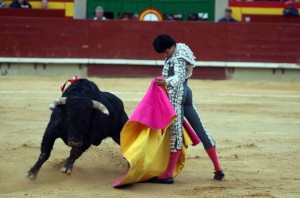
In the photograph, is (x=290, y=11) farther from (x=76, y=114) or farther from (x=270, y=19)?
(x=76, y=114)

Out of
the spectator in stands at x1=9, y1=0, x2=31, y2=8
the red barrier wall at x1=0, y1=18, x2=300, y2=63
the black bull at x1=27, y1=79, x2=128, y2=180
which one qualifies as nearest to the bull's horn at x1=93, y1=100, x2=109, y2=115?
the black bull at x1=27, y1=79, x2=128, y2=180

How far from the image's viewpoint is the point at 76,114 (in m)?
5.64

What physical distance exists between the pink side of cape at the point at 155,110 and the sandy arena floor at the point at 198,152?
44 centimetres

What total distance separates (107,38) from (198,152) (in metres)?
7.08

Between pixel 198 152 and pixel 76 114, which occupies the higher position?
pixel 76 114

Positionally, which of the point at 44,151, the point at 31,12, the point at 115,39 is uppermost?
the point at 31,12

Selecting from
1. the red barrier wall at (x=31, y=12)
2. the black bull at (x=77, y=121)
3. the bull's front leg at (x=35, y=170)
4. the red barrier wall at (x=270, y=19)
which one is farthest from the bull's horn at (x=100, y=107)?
the red barrier wall at (x=270, y=19)

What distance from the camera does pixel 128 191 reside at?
18.2 ft

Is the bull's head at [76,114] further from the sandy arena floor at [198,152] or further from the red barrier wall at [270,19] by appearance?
the red barrier wall at [270,19]

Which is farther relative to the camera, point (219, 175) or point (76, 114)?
point (219, 175)

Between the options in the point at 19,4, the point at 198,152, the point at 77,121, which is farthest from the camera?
the point at 19,4

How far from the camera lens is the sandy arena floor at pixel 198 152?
5.65m

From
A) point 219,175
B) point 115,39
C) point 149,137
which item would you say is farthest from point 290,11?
point 149,137

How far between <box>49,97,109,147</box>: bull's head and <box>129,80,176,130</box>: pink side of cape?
0.92 feet
